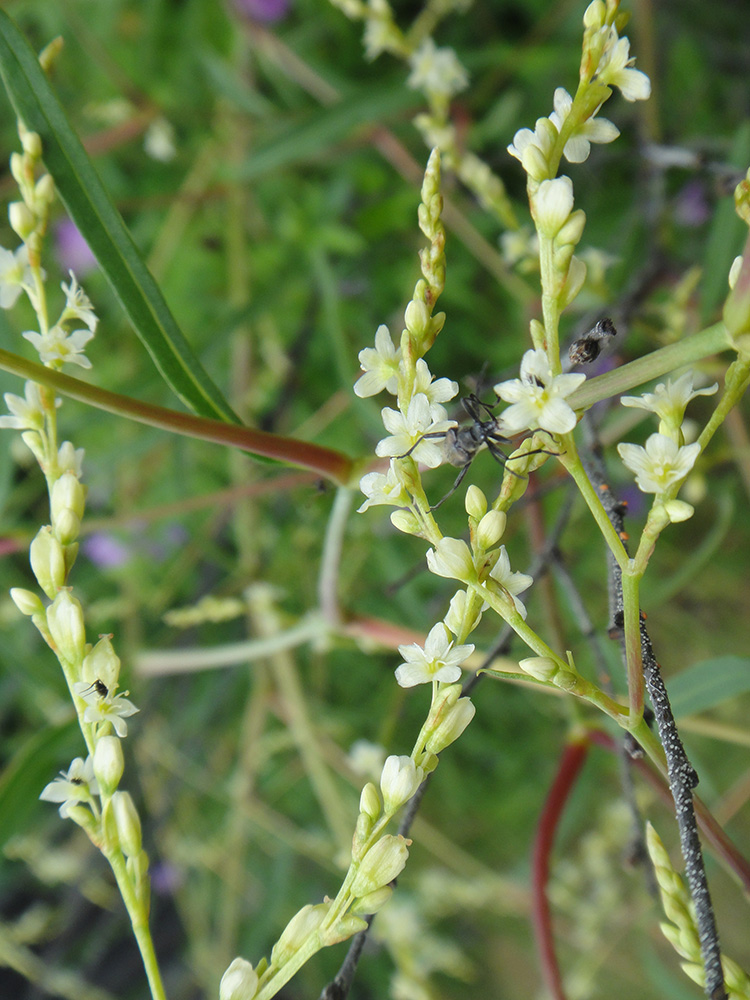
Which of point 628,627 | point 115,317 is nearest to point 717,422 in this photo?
point 628,627

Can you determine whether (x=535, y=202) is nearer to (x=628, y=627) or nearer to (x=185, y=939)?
(x=628, y=627)

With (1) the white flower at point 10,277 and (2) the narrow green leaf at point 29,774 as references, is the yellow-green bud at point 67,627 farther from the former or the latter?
(2) the narrow green leaf at point 29,774

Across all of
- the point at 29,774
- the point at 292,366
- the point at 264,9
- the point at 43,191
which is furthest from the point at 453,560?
the point at 264,9

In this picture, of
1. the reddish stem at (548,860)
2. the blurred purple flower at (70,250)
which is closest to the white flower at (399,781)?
the reddish stem at (548,860)

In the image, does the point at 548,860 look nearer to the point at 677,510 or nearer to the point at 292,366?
the point at 677,510

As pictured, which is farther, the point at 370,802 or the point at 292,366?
the point at 292,366

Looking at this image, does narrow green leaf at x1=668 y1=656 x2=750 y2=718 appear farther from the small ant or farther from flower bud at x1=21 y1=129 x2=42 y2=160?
flower bud at x1=21 y1=129 x2=42 y2=160

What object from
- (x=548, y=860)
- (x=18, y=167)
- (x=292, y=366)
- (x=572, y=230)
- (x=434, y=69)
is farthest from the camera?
(x=292, y=366)
